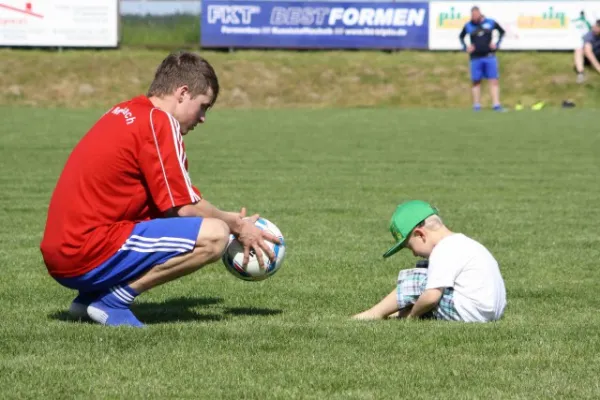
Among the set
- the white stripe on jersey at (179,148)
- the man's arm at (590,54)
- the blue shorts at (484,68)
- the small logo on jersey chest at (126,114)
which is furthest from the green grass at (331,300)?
the man's arm at (590,54)

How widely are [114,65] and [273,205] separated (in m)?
26.8

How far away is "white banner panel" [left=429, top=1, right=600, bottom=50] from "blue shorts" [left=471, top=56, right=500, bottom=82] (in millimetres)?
5697

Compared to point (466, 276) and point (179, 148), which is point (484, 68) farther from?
point (179, 148)

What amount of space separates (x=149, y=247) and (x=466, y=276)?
5.70 feet

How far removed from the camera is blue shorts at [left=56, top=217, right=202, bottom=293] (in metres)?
5.86

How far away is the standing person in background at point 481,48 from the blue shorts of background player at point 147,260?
25.2m

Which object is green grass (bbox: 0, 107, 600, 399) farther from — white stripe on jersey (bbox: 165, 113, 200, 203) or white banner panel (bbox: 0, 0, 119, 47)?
white banner panel (bbox: 0, 0, 119, 47)

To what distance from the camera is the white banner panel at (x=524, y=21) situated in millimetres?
36656

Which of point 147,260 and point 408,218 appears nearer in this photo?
point 147,260

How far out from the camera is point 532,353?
5406 millimetres

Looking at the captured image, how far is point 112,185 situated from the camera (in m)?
5.91

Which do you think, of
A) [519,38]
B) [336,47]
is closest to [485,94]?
[519,38]

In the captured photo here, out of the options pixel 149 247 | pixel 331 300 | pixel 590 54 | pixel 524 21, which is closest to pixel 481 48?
pixel 590 54

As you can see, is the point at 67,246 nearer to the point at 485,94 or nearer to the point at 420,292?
the point at 420,292
